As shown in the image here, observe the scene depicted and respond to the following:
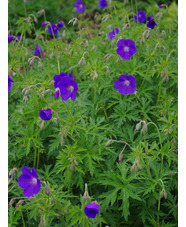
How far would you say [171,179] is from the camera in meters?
2.57

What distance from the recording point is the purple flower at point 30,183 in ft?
6.24

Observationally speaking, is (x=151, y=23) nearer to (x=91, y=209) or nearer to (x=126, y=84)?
(x=126, y=84)

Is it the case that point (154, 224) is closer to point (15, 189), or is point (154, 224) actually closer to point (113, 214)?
point (113, 214)

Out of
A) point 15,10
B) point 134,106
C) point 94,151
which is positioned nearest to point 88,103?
point 134,106

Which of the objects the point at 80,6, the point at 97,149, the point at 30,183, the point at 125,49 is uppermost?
the point at 125,49

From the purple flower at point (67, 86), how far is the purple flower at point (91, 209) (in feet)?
2.96

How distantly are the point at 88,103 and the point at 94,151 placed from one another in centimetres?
Result: 72

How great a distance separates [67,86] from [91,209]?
0.94 m

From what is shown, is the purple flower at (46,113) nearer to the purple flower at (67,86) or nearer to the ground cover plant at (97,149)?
the ground cover plant at (97,149)

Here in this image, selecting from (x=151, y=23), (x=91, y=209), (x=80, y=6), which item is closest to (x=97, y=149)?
(x=91, y=209)

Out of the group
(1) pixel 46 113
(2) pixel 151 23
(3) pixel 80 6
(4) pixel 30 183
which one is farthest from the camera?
(3) pixel 80 6

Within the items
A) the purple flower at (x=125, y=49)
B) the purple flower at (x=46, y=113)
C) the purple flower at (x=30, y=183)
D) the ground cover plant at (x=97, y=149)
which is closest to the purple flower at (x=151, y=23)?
the ground cover plant at (x=97, y=149)

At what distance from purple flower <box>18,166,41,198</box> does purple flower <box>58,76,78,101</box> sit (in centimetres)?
63

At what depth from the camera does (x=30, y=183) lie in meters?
1.99
